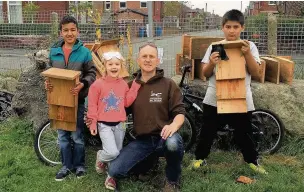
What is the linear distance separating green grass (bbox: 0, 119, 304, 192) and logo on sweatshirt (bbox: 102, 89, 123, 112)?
0.83 m

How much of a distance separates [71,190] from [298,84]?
3285 mm

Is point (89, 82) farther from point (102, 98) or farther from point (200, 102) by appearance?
point (200, 102)

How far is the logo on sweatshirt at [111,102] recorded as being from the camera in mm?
3650

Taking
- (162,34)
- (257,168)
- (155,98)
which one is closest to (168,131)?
(155,98)

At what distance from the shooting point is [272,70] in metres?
5.08

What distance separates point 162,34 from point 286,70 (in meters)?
2.68

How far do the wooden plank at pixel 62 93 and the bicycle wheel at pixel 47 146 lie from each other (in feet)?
2.52

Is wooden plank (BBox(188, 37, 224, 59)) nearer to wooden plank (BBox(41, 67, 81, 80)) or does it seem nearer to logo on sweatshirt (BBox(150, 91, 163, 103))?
logo on sweatshirt (BBox(150, 91, 163, 103))

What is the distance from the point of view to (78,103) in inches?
160

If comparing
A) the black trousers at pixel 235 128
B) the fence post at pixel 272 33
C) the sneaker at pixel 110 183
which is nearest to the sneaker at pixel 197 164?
the black trousers at pixel 235 128

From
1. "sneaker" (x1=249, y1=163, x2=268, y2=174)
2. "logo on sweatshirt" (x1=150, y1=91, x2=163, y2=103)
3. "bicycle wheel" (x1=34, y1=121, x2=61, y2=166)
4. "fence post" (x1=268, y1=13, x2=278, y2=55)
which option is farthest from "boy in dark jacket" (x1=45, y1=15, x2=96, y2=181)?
"fence post" (x1=268, y1=13, x2=278, y2=55)

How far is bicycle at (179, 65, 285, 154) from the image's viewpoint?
471 centimetres

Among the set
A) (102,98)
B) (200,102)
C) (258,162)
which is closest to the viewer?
(102,98)

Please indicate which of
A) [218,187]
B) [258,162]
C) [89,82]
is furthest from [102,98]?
[258,162]
